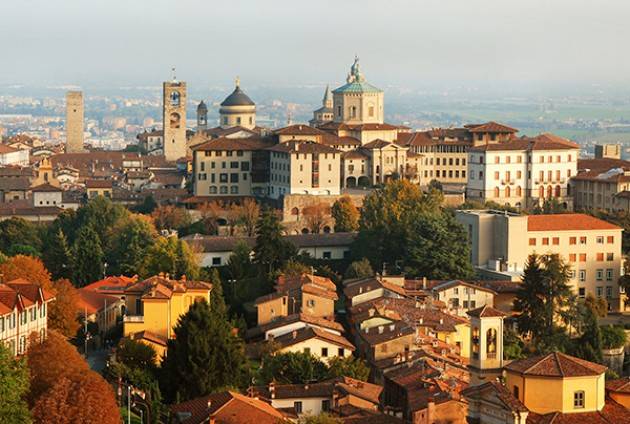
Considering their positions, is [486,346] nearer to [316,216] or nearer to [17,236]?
[17,236]

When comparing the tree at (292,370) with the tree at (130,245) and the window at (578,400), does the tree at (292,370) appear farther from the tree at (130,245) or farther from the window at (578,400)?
the tree at (130,245)

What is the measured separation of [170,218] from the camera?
5709 centimetres

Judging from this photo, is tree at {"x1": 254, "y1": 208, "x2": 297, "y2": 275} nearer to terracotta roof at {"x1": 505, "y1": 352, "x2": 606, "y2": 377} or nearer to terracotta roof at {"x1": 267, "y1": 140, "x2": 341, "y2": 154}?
terracotta roof at {"x1": 267, "y1": 140, "x2": 341, "y2": 154}

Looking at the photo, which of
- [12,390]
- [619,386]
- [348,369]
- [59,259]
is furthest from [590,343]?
[12,390]

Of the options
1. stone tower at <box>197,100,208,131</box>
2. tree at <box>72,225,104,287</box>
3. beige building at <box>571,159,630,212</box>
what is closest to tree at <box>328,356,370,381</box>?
tree at <box>72,225,104,287</box>

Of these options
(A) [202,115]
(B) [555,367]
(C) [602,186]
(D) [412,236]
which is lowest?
(D) [412,236]

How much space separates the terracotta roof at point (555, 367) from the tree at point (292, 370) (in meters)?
7.22

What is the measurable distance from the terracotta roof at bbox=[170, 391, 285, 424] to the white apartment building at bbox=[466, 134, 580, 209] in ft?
117

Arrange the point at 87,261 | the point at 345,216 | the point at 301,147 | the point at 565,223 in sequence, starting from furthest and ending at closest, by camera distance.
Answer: the point at 301,147 < the point at 345,216 < the point at 565,223 < the point at 87,261

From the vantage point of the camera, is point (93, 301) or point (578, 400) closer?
point (578, 400)

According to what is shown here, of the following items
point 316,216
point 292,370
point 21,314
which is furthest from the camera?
point 316,216

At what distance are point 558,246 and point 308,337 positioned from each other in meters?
14.5

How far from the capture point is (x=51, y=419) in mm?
24781

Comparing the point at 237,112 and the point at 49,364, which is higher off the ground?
the point at 237,112
